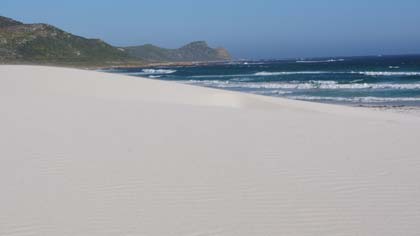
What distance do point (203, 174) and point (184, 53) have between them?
164 m

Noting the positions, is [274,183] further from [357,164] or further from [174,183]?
[357,164]

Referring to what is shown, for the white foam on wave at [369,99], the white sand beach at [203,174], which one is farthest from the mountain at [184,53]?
the white sand beach at [203,174]

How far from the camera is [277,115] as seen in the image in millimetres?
12156

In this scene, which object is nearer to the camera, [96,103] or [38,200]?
[38,200]

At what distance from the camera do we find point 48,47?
284 feet

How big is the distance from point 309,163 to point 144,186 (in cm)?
218

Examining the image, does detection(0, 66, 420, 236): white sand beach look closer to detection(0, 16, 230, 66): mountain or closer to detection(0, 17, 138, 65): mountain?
detection(0, 16, 230, 66): mountain

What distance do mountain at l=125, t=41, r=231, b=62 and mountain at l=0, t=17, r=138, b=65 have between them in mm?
39690

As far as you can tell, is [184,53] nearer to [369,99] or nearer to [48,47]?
[48,47]

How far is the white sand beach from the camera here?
4.34 meters

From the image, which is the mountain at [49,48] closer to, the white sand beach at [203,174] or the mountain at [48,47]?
the mountain at [48,47]

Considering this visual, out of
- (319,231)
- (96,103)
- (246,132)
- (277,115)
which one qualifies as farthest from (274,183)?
(96,103)

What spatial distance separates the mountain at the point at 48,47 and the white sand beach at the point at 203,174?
204 ft

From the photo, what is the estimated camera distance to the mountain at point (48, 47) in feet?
250
